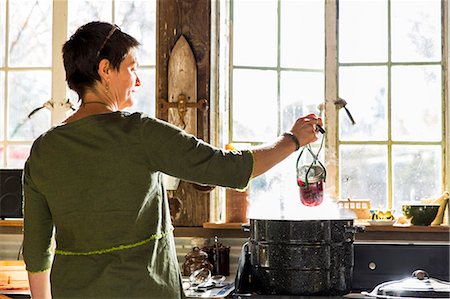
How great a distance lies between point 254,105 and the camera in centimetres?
387

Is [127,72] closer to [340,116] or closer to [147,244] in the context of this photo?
[147,244]

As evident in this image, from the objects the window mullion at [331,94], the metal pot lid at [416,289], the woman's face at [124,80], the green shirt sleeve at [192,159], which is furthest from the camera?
the window mullion at [331,94]

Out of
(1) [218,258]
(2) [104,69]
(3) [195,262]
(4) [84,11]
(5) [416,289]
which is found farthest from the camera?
(4) [84,11]

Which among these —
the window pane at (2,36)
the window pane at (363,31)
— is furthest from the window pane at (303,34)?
the window pane at (2,36)

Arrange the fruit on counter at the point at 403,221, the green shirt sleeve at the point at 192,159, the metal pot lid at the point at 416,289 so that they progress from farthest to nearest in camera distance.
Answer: the fruit on counter at the point at 403,221
the metal pot lid at the point at 416,289
the green shirt sleeve at the point at 192,159

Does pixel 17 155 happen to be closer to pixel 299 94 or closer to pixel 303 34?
pixel 299 94

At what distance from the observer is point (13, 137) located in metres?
4.04

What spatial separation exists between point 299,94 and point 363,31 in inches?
18.2

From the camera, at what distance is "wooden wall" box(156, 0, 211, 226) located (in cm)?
359

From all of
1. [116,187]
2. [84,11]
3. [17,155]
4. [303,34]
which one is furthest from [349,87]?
[116,187]

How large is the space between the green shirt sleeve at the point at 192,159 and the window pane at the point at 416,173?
2.10 metres

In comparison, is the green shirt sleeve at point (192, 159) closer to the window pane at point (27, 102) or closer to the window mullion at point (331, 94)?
the window mullion at point (331, 94)

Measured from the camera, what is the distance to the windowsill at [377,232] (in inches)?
135

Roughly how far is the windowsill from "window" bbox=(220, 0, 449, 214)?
0.25 m
